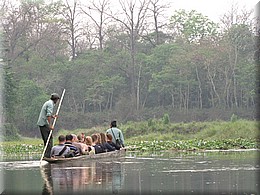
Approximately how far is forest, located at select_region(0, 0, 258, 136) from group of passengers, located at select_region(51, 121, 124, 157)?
34.2m

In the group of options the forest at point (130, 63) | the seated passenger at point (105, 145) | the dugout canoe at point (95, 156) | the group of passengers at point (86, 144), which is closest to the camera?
the dugout canoe at point (95, 156)

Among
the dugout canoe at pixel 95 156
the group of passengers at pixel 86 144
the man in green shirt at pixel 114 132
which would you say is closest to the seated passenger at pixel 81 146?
the group of passengers at pixel 86 144

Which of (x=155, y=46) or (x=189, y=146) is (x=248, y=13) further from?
(x=189, y=146)

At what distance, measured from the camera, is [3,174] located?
13820 mm

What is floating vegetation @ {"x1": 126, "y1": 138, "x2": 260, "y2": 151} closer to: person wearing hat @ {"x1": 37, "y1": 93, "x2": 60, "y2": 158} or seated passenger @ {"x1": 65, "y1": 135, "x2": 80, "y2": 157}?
seated passenger @ {"x1": 65, "y1": 135, "x2": 80, "y2": 157}

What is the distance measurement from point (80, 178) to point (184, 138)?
2629 centimetres

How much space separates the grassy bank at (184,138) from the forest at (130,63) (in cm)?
1063

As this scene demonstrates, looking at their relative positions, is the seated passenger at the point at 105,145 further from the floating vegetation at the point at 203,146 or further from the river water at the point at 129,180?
the floating vegetation at the point at 203,146

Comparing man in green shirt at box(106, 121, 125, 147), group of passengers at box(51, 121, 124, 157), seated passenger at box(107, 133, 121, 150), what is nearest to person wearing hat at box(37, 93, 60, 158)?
group of passengers at box(51, 121, 124, 157)

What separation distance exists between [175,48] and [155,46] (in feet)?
13.3

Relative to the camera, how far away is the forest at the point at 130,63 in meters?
57.3

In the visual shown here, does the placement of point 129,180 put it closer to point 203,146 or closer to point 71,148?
point 71,148

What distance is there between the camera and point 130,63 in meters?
61.1

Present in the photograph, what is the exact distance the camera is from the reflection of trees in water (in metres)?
10.3
